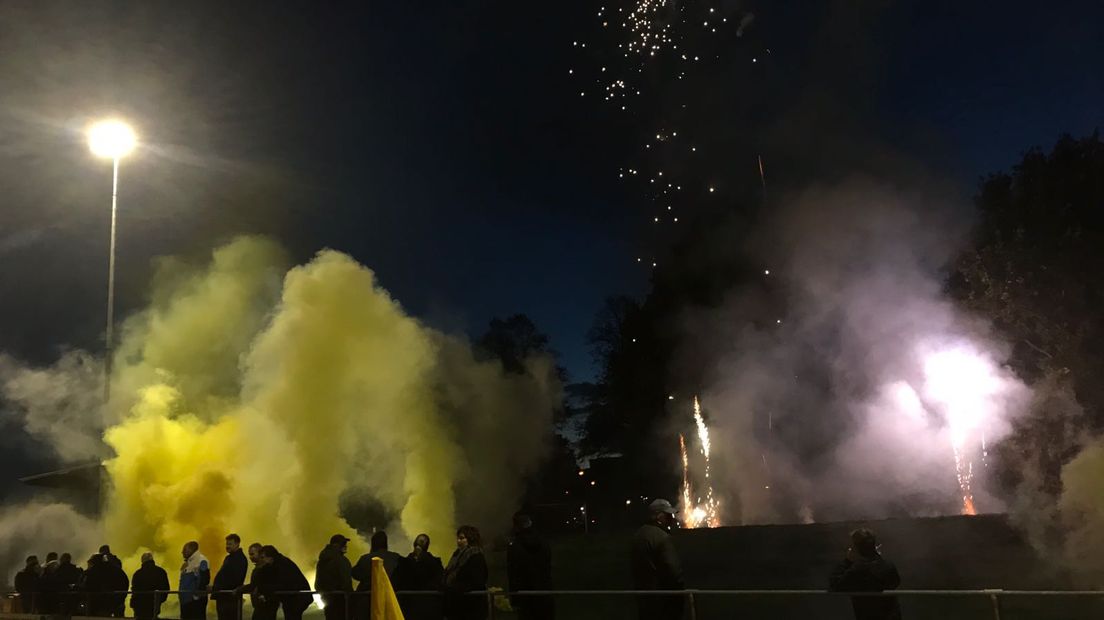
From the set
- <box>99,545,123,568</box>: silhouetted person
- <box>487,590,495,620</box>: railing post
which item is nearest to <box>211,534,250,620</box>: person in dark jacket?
<box>487,590,495,620</box>: railing post

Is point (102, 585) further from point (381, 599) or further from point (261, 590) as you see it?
point (381, 599)

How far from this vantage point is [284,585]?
9.13 meters

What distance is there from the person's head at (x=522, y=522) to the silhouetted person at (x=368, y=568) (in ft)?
4.72

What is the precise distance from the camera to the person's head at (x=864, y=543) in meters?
5.93

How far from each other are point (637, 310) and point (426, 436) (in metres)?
18.3

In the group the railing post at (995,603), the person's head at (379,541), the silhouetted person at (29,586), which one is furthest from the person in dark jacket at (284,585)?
the silhouetted person at (29,586)

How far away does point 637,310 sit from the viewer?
124ft

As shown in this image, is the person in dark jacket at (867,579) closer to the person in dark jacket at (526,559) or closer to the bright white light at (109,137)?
the person in dark jacket at (526,559)

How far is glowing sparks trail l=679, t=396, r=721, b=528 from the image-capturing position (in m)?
29.8

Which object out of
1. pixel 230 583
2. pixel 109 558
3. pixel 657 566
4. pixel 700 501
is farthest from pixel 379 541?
pixel 700 501

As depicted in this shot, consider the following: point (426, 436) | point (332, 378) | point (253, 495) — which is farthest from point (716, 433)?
point (253, 495)

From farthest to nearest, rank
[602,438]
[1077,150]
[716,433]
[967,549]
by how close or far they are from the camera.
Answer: [602,438] → [716,433] → [1077,150] → [967,549]

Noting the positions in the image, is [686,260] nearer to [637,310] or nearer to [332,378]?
[637,310]

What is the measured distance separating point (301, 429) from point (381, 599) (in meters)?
14.5
